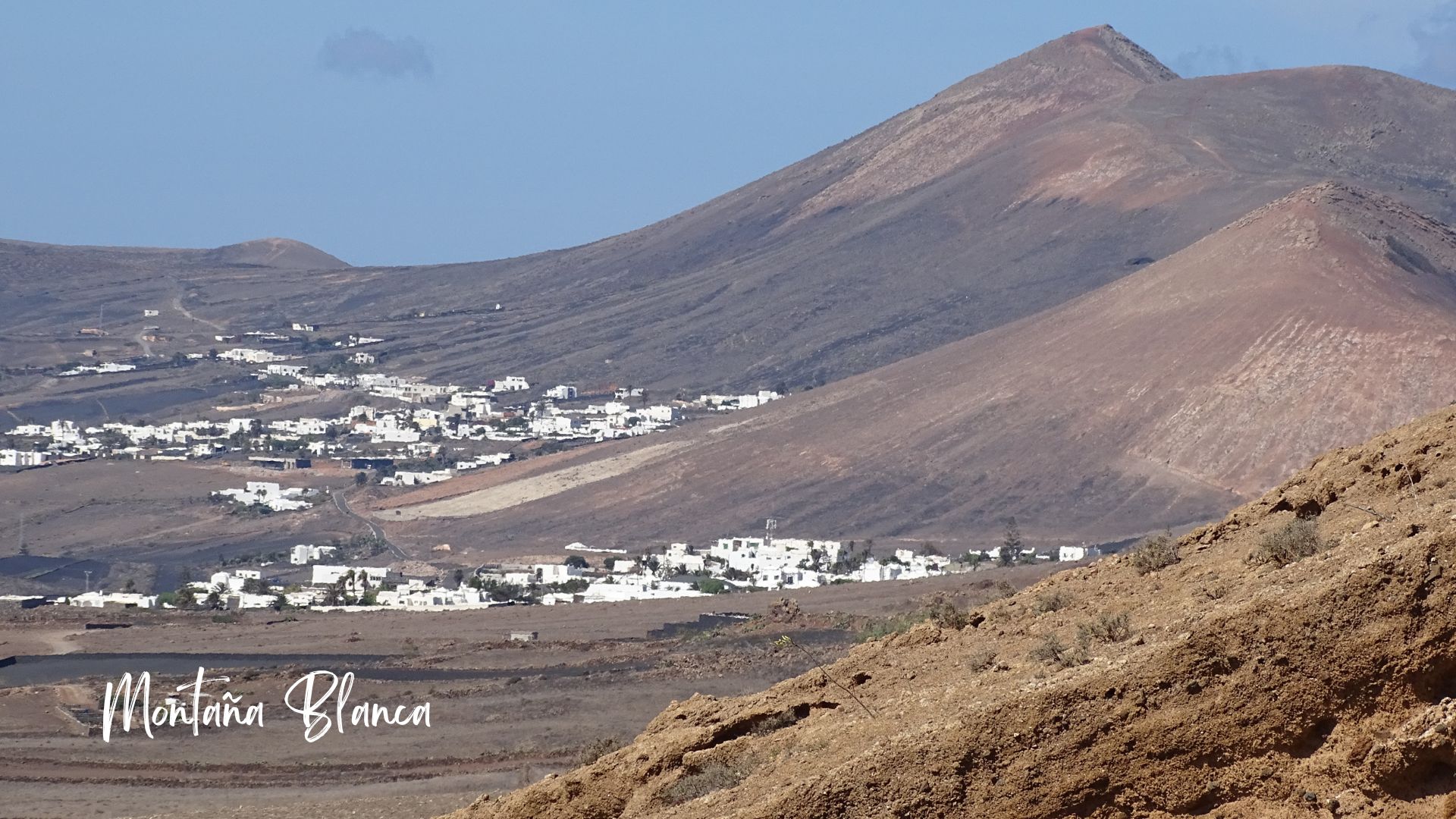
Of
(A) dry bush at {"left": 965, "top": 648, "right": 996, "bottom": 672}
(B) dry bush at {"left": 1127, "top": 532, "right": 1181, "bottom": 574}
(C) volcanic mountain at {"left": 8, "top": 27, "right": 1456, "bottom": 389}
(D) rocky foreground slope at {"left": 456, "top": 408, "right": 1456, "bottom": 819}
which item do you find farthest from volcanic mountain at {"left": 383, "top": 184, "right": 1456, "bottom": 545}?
(D) rocky foreground slope at {"left": 456, "top": 408, "right": 1456, "bottom": 819}

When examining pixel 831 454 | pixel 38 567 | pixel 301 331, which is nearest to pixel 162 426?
pixel 301 331

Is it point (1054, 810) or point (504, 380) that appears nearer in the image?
point (1054, 810)

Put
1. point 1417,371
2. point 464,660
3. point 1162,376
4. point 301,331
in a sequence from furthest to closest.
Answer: point 301,331 → point 1162,376 → point 1417,371 → point 464,660

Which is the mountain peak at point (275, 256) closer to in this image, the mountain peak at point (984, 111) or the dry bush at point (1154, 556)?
the mountain peak at point (984, 111)

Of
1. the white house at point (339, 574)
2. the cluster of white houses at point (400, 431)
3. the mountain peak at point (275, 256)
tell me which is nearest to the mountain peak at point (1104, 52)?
the cluster of white houses at point (400, 431)

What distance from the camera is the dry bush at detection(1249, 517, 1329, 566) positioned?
7.77 meters

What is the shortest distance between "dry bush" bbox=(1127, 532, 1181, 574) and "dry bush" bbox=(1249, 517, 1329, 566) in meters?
1.32

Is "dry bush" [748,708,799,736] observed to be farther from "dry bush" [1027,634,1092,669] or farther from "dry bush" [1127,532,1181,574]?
"dry bush" [1127,532,1181,574]

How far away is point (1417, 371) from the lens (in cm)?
6228

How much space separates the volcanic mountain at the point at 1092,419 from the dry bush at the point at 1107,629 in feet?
166

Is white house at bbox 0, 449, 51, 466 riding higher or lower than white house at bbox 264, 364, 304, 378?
lower

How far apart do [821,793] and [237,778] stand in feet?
57.5

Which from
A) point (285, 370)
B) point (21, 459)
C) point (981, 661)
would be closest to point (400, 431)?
point (21, 459)

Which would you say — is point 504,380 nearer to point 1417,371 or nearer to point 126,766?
point 1417,371
